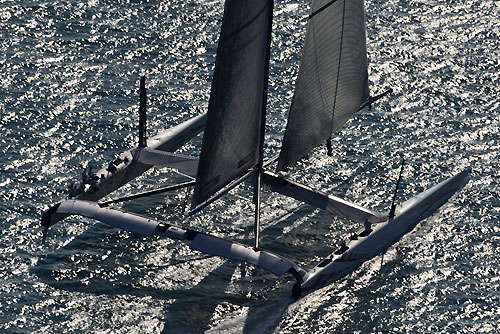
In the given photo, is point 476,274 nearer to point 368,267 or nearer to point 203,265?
point 368,267

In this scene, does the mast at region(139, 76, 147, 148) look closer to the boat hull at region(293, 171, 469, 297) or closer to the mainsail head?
the mainsail head

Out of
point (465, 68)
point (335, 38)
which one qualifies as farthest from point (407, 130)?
point (335, 38)

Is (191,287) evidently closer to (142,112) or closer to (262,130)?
(262,130)

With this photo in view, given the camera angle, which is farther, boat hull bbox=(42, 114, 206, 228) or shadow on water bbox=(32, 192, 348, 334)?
boat hull bbox=(42, 114, 206, 228)

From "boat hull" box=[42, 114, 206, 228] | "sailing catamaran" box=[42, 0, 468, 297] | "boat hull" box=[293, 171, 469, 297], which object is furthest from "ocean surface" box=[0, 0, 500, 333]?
"sailing catamaran" box=[42, 0, 468, 297]

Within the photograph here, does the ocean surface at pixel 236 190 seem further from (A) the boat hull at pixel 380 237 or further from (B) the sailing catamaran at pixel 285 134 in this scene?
(B) the sailing catamaran at pixel 285 134

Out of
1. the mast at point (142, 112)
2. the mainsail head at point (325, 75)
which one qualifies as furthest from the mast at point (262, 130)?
the mast at point (142, 112)

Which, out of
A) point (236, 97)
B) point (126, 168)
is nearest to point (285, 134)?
point (236, 97)
